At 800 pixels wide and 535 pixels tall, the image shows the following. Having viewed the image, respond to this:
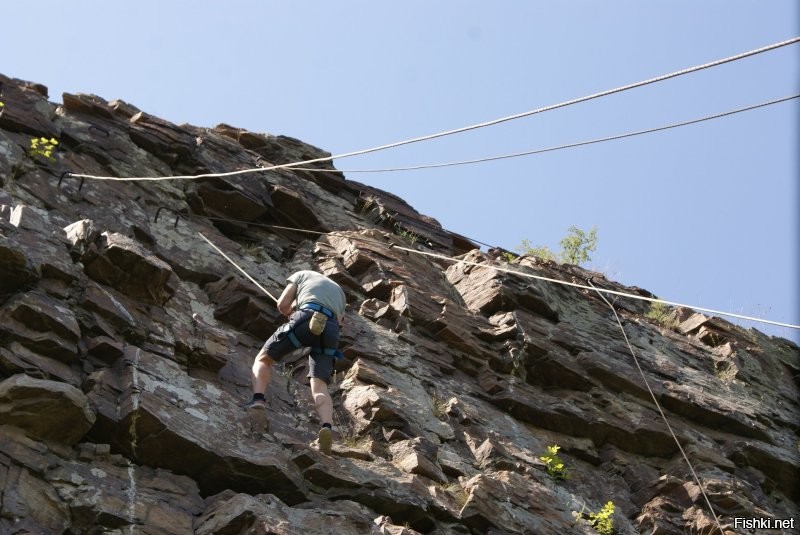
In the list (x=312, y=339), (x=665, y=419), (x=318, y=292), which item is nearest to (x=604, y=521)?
→ (x=665, y=419)

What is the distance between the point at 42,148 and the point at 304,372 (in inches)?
167

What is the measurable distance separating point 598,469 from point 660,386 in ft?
7.98

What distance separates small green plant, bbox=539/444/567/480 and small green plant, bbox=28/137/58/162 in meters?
6.69

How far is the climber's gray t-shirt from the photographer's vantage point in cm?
1133

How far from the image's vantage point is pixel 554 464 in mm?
12711

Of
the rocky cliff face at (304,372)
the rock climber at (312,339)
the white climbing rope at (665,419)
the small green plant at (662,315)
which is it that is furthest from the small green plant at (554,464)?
the small green plant at (662,315)

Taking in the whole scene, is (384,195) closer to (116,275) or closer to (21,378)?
(116,275)

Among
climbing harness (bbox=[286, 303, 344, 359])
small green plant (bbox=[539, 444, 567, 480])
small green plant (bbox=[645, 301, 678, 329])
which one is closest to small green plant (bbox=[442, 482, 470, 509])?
climbing harness (bbox=[286, 303, 344, 359])

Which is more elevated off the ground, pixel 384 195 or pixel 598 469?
pixel 384 195

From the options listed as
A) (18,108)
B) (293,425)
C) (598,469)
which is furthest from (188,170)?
(598,469)

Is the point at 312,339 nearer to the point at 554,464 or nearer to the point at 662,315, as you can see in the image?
the point at 554,464

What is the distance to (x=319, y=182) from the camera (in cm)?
1805

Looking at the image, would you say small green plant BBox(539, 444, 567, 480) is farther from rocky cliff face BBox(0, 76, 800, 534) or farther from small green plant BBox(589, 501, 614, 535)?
small green plant BBox(589, 501, 614, 535)

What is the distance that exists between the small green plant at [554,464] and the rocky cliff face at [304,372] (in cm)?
7
